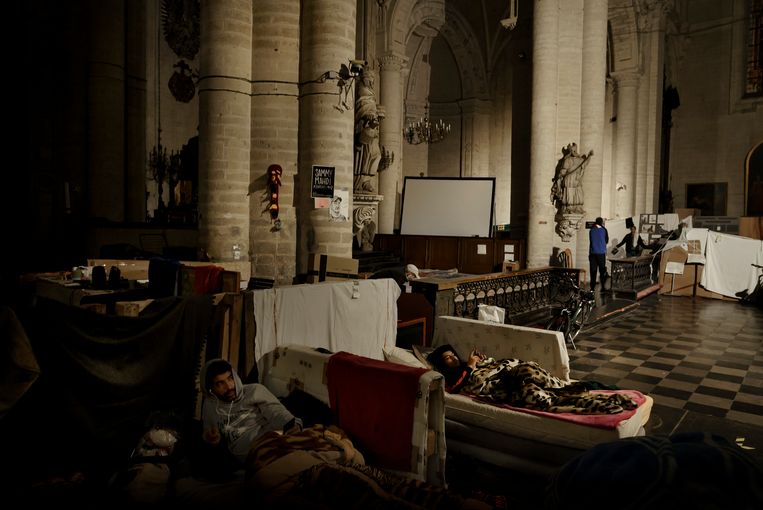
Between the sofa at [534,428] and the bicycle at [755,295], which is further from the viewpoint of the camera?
the bicycle at [755,295]

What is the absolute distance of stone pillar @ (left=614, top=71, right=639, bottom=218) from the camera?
19.4 meters

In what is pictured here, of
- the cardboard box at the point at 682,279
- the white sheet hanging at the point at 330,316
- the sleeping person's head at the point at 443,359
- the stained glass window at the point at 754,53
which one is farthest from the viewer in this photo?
the stained glass window at the point at 754,53

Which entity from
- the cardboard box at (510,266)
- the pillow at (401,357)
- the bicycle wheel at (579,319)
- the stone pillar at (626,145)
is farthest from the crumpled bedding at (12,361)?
the stone pillar at (626,145)

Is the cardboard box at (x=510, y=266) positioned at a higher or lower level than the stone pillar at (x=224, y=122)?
lower

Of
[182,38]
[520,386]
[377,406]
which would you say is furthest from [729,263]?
[182,38]

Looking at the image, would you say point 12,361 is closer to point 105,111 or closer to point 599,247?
point 105,111

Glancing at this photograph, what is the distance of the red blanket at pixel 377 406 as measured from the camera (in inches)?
128

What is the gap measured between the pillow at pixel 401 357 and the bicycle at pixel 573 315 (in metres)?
3.30

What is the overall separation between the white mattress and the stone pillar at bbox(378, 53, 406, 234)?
11.8 meters

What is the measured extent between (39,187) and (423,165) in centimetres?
1614

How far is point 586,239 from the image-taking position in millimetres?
14320

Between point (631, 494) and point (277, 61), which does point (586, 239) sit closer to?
point (277, 61)

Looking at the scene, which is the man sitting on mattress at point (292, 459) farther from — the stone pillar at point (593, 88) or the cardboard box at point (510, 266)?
the stone pillar at point (593, 88)

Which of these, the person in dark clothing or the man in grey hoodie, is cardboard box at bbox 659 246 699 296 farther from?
the man in grey hoodie
